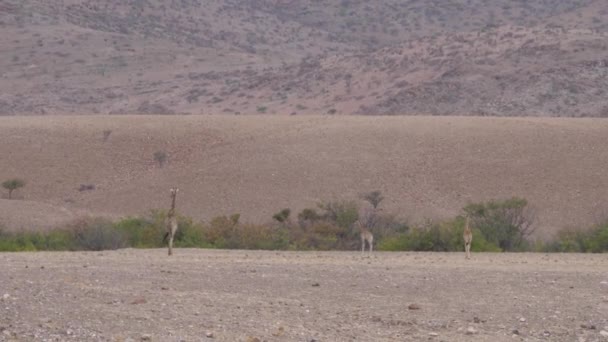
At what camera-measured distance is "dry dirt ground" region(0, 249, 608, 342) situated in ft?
43.9

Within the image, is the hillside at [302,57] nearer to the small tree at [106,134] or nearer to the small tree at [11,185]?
the small tree at [106,134]

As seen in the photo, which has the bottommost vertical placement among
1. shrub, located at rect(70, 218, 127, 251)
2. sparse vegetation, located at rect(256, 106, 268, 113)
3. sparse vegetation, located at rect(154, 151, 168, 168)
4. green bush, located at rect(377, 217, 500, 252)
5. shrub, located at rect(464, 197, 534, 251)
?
shrub, located at rect(70, 218, 127, 251)

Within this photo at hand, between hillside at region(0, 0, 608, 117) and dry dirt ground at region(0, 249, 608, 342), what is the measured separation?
2132 inches

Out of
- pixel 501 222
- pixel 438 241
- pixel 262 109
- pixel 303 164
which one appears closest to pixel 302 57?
pixel 262 109

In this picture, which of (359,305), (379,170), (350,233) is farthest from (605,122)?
(359,305)

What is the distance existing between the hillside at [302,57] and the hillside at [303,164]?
17.2m

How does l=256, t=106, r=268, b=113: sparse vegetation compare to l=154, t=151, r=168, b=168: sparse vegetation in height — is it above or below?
above

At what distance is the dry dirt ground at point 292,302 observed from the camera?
526 inches

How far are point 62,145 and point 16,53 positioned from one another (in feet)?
161

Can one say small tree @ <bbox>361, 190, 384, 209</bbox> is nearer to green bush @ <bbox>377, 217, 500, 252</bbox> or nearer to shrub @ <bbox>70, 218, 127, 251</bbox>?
green bush @ <bbox>377, 217, 500, 252</bbox>

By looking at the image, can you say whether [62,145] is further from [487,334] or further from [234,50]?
[234,50]

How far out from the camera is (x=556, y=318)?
48.5 ft

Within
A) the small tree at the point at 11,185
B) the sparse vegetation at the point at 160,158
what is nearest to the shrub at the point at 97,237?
the small tree at the point at 11,185

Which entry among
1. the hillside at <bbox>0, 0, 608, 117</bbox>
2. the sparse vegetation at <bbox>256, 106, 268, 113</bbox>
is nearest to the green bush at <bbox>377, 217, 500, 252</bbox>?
the hillside at <bbox>0, 0, 608, 117</bbox>
